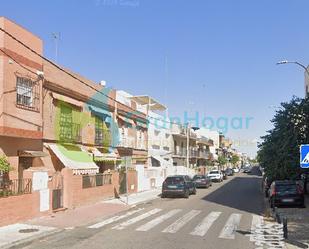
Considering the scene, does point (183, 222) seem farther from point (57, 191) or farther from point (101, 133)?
point (101, 133)

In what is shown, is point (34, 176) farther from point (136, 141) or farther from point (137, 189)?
point (136, 141)

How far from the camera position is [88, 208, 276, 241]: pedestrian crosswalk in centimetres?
1655

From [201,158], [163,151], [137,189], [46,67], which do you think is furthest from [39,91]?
[201,158]

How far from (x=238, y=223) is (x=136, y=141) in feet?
81.2

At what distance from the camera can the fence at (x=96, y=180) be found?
25.5 metres

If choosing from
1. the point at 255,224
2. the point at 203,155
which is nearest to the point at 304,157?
the point at 255,224

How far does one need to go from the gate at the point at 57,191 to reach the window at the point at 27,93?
150 inches

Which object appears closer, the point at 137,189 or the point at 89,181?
the point at 89,181

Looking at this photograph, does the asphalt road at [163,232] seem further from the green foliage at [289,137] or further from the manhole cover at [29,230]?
the green foliage at [289,137]

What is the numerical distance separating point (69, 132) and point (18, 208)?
1055 cm

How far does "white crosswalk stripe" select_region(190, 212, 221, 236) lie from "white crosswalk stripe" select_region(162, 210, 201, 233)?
684mm

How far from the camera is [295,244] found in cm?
1365

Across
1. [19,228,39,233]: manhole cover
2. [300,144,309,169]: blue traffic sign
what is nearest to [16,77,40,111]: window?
[19,228,39,233]: manhole cover

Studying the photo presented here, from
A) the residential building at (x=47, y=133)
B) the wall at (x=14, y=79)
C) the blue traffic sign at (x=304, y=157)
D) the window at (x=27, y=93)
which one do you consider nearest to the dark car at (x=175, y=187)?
the residential building at (x=47, y=133)
